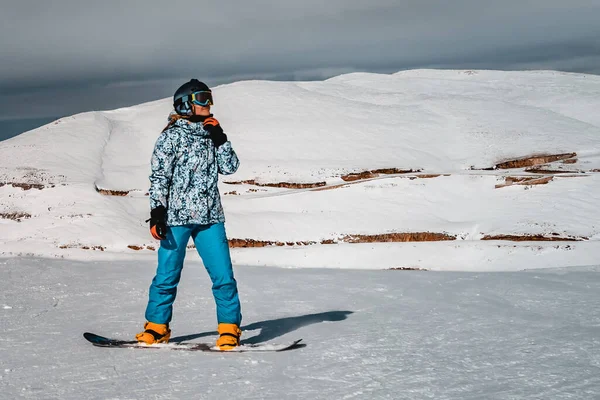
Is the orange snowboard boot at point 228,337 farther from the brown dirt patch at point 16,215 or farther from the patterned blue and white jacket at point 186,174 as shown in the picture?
the brown dirt patch at point 16,215

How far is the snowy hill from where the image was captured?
17000mm

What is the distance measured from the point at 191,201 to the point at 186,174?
0.27 meters

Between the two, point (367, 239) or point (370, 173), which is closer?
point (367, 239)

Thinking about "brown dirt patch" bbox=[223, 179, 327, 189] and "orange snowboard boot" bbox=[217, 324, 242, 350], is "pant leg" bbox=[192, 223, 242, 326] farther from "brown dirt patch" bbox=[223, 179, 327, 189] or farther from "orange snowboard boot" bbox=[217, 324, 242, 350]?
"brown dirt patch" bbox=[223, 179, 327, 189]

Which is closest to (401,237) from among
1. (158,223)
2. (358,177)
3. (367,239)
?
(367,239)

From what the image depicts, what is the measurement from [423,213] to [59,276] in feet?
48.7

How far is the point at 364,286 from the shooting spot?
1034 cm

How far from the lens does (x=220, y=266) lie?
5.88m

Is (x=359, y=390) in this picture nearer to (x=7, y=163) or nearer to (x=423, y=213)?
(x=423, y=213)

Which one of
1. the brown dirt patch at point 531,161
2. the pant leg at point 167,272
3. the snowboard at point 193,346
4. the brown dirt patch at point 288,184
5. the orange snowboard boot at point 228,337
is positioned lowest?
the snowboard at point 193,346

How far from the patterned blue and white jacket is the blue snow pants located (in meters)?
0.13

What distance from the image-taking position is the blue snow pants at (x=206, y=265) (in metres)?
5.87

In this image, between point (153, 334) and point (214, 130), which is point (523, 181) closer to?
point (214, 130)

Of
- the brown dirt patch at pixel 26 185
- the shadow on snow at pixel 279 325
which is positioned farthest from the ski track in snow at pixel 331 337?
the brown dirt patch at pixel 26 185
